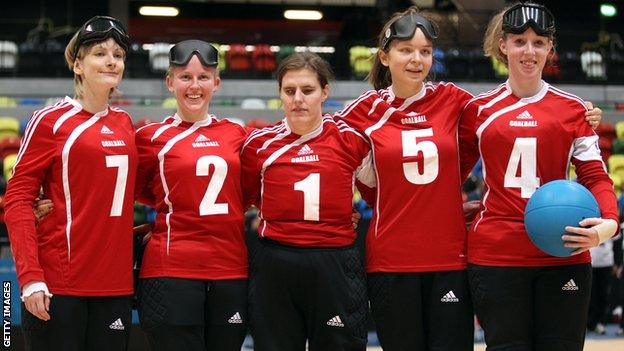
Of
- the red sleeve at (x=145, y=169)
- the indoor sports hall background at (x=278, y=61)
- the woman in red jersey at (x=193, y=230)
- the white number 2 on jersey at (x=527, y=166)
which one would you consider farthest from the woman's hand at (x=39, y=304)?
the indoor sports hall background at (x=278, y=61)

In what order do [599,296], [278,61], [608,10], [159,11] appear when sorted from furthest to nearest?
[159,11] → [608,10] → [278,61] → [599,296]

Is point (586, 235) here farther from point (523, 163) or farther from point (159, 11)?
point (159, 11)

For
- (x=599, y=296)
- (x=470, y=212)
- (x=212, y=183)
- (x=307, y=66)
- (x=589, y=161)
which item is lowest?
(x=599, y=296)

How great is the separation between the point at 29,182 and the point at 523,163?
2172 mm

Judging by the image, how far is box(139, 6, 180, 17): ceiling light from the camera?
22.9 m

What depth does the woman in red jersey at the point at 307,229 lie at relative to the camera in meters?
3.97

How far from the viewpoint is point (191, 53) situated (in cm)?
423

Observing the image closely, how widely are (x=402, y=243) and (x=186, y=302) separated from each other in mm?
1008

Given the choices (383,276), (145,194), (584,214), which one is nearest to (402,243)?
(383,276)

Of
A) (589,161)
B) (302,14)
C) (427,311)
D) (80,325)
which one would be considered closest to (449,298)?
(427,311)

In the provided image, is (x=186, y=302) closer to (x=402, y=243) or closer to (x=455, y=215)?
(x=402, y=243)

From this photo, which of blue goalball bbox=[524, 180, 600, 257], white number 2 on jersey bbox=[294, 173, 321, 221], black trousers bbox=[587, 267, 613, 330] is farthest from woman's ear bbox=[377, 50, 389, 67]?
black trousers bbox=[587, 267, 613, 330]

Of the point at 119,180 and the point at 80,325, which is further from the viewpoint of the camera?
the point at 119,180

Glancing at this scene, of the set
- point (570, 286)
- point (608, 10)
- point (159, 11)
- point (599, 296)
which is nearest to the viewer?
point (570, 286)
